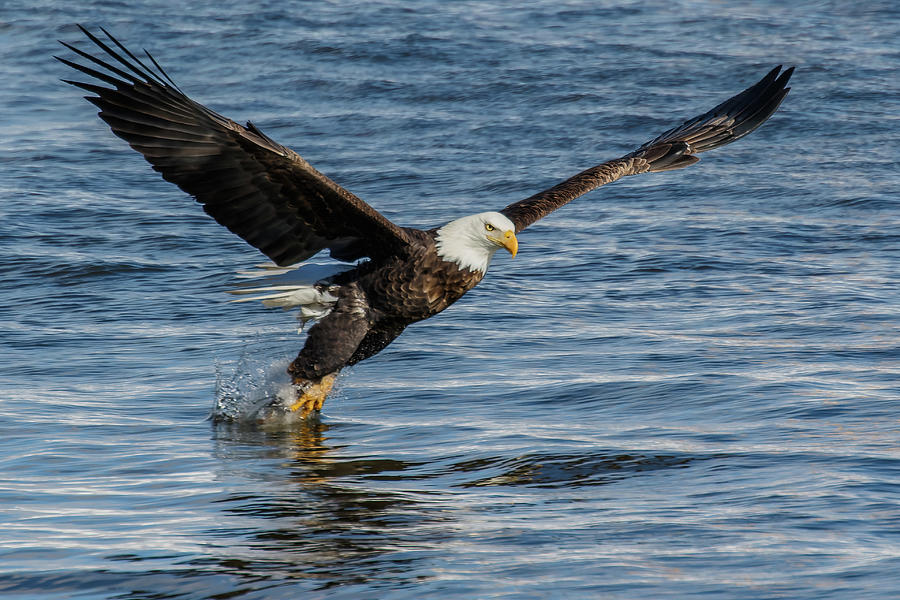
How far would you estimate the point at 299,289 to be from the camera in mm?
6457

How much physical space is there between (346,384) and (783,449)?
2.52 meters

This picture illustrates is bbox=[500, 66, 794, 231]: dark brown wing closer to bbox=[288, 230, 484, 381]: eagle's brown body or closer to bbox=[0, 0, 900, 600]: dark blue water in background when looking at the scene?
bbox=[0, 0, 900, 600]: dark blue water in background

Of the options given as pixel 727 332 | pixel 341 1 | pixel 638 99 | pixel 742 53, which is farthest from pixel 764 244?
pixel 341 1

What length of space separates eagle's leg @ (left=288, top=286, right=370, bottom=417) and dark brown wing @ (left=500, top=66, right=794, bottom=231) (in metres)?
1.42

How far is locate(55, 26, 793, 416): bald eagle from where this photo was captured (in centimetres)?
555

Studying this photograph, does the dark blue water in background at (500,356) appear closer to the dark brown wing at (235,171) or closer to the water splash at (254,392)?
the water splash at (254,392)

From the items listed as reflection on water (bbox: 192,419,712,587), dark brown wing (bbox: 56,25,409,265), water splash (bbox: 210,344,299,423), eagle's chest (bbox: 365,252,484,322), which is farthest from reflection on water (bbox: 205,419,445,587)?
dark brown wing (bbox: 56,25,409,265)

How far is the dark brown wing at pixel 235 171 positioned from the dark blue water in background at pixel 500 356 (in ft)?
3.07

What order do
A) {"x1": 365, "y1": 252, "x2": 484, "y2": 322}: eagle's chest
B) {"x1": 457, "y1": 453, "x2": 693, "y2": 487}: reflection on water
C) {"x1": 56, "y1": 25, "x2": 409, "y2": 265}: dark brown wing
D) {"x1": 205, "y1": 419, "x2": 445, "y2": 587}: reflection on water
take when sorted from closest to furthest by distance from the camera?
{"x1": 205, "y1": 419, "x2": 445, "y2": 587}: reflection on water < {"x1": 457, "y1": 453, "x2": 693, "y2": 487}: reflection on water < {"x1": 56, "y1": 25, "x2": 409, "y2": 265}: dark brown wing < {"x1": 365, "y1": 252, "x2": 484, "y2": 322}: eagle's chest

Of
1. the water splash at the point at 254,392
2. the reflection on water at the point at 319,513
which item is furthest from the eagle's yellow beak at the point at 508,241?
the water splash at the point at 254,392

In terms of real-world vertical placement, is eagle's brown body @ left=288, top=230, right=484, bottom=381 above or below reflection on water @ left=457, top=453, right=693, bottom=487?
above

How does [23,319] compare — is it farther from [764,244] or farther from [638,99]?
[638,99]

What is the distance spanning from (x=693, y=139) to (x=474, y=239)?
2693 millimetres

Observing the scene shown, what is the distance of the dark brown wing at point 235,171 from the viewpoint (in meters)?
5.48
